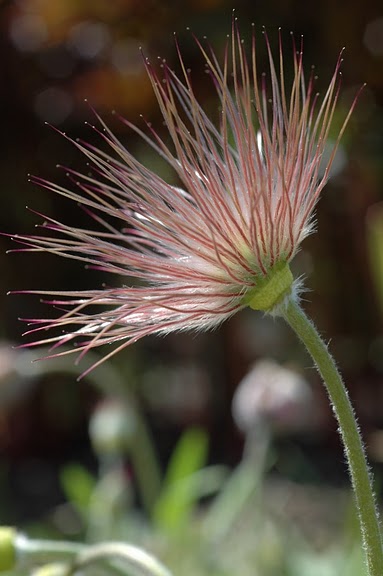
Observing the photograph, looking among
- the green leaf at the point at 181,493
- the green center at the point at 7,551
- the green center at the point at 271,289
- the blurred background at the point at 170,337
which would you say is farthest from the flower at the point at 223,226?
the green leaf at the point at 181,493

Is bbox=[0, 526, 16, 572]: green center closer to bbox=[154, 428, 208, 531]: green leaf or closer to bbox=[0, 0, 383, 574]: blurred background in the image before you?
bbox=[0, 0, 383, 574]: blurred background

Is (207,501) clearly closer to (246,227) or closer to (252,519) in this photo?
(252,519)

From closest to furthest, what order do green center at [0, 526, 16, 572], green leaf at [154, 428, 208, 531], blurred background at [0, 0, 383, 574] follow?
green center at [0, 526, 16, 572], green leaf at [154, 428, 208, 531], blurred background at [0, 0, 383, 574]

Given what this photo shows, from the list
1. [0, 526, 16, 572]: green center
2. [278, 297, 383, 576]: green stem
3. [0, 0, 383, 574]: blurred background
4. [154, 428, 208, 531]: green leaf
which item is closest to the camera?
[278, 297, 383, 576]: green stem

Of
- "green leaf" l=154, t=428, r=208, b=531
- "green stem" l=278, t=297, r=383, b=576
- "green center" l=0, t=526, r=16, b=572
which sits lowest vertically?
"green leaf" l=154, t=428, r=208, b=531

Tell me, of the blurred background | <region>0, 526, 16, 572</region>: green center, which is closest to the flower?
<region>0, 526, 16, 572</region>: green center

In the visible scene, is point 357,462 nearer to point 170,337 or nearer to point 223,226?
point 223,226

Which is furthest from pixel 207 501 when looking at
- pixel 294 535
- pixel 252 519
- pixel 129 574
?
pixel 129 574

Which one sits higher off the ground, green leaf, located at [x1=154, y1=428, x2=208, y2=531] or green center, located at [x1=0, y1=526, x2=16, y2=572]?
green center, located at [x1=0, y1=526, x2=16, y2=572]
